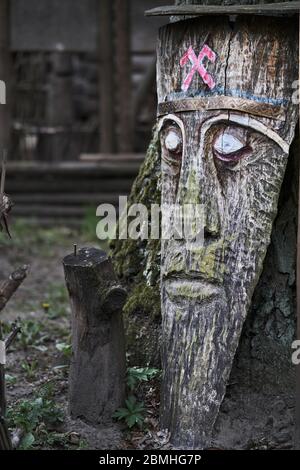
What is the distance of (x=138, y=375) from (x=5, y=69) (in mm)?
6525

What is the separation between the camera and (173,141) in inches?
161

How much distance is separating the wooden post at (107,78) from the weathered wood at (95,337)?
253 inches

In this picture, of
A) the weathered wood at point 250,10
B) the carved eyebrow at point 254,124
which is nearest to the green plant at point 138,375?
the carved eyebrow at point 254,124

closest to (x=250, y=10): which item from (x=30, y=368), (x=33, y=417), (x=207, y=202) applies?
(x=207, y=202)

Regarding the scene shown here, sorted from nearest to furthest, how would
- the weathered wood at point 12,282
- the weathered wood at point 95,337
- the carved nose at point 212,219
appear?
1. the weathered wood at point 12,282
2. the carved nose at point 212,219
3. the weathered wood at point 95,337

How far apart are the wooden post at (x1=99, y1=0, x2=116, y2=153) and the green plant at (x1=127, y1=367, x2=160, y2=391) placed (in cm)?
631

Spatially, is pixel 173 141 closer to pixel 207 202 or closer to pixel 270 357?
pixel 207 202

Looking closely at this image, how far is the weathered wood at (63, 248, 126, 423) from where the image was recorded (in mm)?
4043

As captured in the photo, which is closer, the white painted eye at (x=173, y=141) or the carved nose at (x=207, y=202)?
the carved nose at (x=207, y=202)

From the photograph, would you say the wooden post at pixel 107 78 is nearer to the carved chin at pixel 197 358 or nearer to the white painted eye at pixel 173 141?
the white painted eye at pixel 173 141

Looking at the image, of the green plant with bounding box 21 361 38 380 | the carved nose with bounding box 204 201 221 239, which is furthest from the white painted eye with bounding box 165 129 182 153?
the green plant with bounding box 21 361 38 380

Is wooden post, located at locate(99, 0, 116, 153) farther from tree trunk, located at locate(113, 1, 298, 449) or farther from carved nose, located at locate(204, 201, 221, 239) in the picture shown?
carved nose, located at locate(204, 201, 221, 239)

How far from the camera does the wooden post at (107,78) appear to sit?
10195 mm
